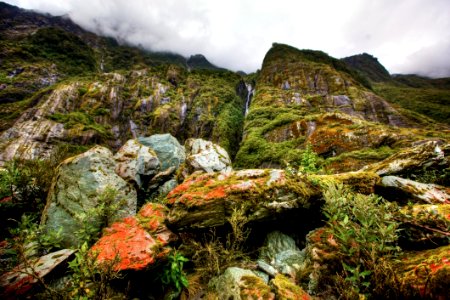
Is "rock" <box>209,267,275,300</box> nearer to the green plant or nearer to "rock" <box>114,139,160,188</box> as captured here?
the green plant

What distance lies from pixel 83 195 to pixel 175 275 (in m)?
4.66

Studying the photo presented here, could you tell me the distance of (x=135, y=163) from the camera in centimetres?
1058

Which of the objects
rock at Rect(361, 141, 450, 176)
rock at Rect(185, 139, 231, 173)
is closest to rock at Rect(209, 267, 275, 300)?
rock at Rect(361, 141, 450, 176)

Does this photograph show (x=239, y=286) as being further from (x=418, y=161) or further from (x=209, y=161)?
(x=209, y=161)

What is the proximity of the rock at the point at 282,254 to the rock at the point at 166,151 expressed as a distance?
950 cm

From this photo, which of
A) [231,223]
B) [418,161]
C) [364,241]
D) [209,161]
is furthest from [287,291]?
[209,161]

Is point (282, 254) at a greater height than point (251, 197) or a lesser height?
lesser

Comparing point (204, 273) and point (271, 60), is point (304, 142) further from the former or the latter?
point (271, 60)

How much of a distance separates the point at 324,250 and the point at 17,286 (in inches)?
226

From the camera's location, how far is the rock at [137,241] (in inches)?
155

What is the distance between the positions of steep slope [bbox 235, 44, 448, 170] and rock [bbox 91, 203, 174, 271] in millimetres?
12421

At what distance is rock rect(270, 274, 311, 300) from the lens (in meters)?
3.06

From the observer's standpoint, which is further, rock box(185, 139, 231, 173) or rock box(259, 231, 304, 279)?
rock box(185, 139, 231, 173)

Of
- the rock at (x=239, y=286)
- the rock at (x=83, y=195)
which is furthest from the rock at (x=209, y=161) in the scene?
the rock at (x=239, y=286)
